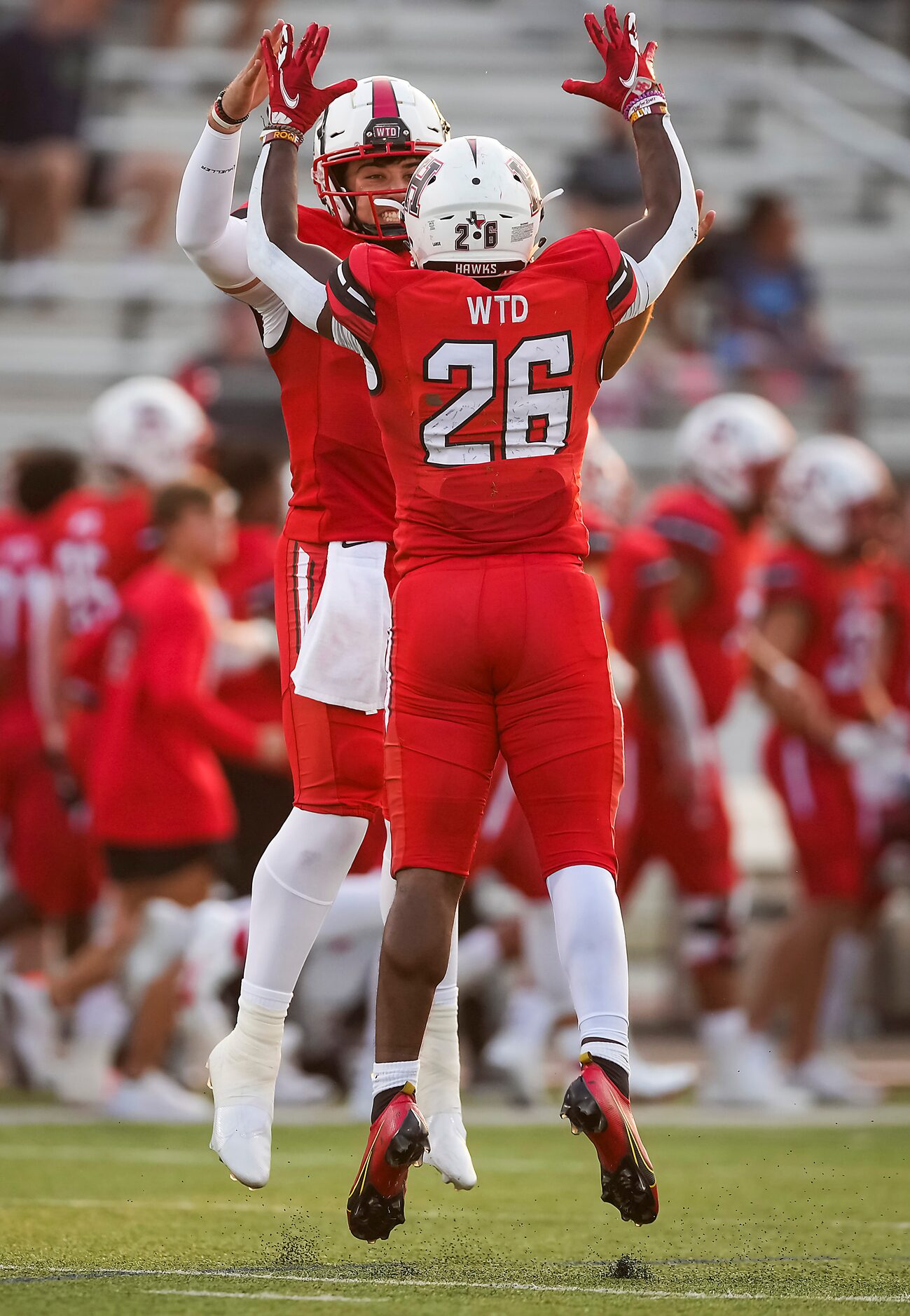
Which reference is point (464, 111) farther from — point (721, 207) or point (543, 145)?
point (721, 207)

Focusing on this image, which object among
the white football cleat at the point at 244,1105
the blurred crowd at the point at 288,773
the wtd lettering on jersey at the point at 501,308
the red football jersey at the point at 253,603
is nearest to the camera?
the wtd lettering on jersey at the point at 501,308

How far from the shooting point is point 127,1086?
8.11 meters

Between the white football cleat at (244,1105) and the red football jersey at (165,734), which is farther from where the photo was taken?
the red football jersey at (165,734)

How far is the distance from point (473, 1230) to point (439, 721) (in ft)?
5.04

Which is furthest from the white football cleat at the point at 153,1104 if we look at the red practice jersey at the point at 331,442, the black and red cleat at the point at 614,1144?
the black and red cleat at the point at 614,1144

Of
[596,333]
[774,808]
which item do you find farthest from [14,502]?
[596,333]

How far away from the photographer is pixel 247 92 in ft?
16.3

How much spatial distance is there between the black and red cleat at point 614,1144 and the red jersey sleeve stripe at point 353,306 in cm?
149

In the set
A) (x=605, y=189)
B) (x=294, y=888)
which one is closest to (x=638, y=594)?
(x=294, y=888)

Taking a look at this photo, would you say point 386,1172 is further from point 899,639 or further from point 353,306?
point 899,639

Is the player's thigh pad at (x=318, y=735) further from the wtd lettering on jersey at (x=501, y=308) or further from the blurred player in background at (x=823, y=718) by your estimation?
the blurred player in background at (x=823, y=718)

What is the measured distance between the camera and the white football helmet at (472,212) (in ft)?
14.8

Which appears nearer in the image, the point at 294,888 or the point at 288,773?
the point at 294,888

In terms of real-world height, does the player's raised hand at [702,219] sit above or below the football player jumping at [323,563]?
above
